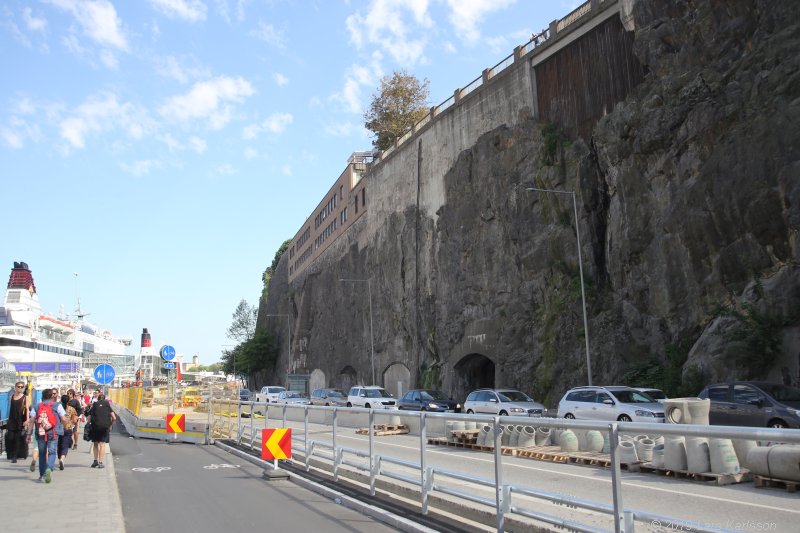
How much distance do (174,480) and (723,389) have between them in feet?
45.6

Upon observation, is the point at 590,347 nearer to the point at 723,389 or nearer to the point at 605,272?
the point at 605,272

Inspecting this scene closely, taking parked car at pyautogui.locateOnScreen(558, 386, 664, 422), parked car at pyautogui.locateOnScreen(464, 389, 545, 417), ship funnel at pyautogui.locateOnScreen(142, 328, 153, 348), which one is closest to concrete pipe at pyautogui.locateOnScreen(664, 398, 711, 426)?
parked car at pyautogui.locateOnScreen(558, 386, 664, 422)

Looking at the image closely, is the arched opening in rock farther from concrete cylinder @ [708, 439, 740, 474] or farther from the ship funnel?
the ship funnel

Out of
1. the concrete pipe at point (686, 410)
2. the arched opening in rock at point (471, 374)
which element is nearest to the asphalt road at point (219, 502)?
the concrete pipe at point (686, 410)

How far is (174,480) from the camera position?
44.2ft

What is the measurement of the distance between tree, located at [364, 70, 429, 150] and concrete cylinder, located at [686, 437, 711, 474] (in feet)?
212

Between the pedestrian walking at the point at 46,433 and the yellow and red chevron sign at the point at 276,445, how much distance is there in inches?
151

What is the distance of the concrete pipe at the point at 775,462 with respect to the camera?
25.2 feet

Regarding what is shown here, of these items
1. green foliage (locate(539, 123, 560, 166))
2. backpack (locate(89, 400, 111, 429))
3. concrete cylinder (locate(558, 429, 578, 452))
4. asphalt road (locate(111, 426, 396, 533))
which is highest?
green foliage (locate(539, 123, 560, 166))

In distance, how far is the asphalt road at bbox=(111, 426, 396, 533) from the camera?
8797 mm

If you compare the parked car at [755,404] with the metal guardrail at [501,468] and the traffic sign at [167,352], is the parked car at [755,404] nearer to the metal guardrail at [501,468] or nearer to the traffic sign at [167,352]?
the metal guardrail at [501,468]

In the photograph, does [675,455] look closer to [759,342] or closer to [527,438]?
[527,438]

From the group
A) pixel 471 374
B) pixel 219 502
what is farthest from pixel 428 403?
pixel 219 502

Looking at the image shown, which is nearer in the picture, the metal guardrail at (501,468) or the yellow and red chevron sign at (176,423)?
the metal guardrail at (501,468)
